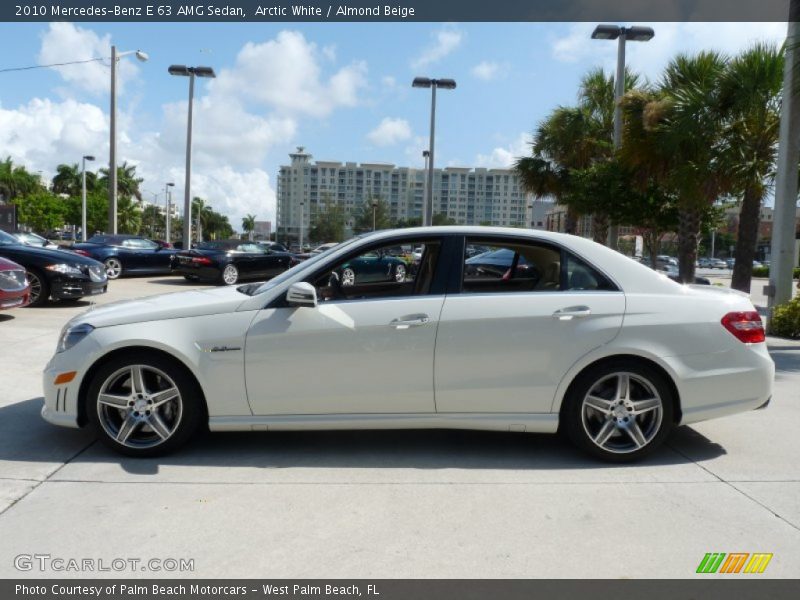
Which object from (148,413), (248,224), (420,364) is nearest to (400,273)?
(420,364)

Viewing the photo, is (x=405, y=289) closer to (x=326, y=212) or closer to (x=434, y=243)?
(x=434, y=243)

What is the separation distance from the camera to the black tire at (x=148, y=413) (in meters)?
4.42

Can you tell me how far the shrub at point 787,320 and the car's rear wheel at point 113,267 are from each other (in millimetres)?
16517

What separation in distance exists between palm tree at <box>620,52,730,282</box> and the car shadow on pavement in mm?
10625

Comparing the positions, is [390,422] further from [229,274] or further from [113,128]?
[113,128]

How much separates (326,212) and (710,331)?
7355 centimetres

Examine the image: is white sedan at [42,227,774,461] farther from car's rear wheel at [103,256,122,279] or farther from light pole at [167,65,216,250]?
light pole at [167,65,216,250]

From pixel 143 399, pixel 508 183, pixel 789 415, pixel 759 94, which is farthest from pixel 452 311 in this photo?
pixel 508 183

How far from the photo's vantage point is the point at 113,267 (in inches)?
775

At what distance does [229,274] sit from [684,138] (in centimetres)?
1215

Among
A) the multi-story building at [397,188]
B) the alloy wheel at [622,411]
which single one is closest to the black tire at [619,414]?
the alloy wheel at [622,411]

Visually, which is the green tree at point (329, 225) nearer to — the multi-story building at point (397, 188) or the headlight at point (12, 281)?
the multi-story building at point (397, 188)

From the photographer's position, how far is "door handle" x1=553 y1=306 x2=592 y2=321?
445 centimetres

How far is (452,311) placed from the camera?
14.6 feet
